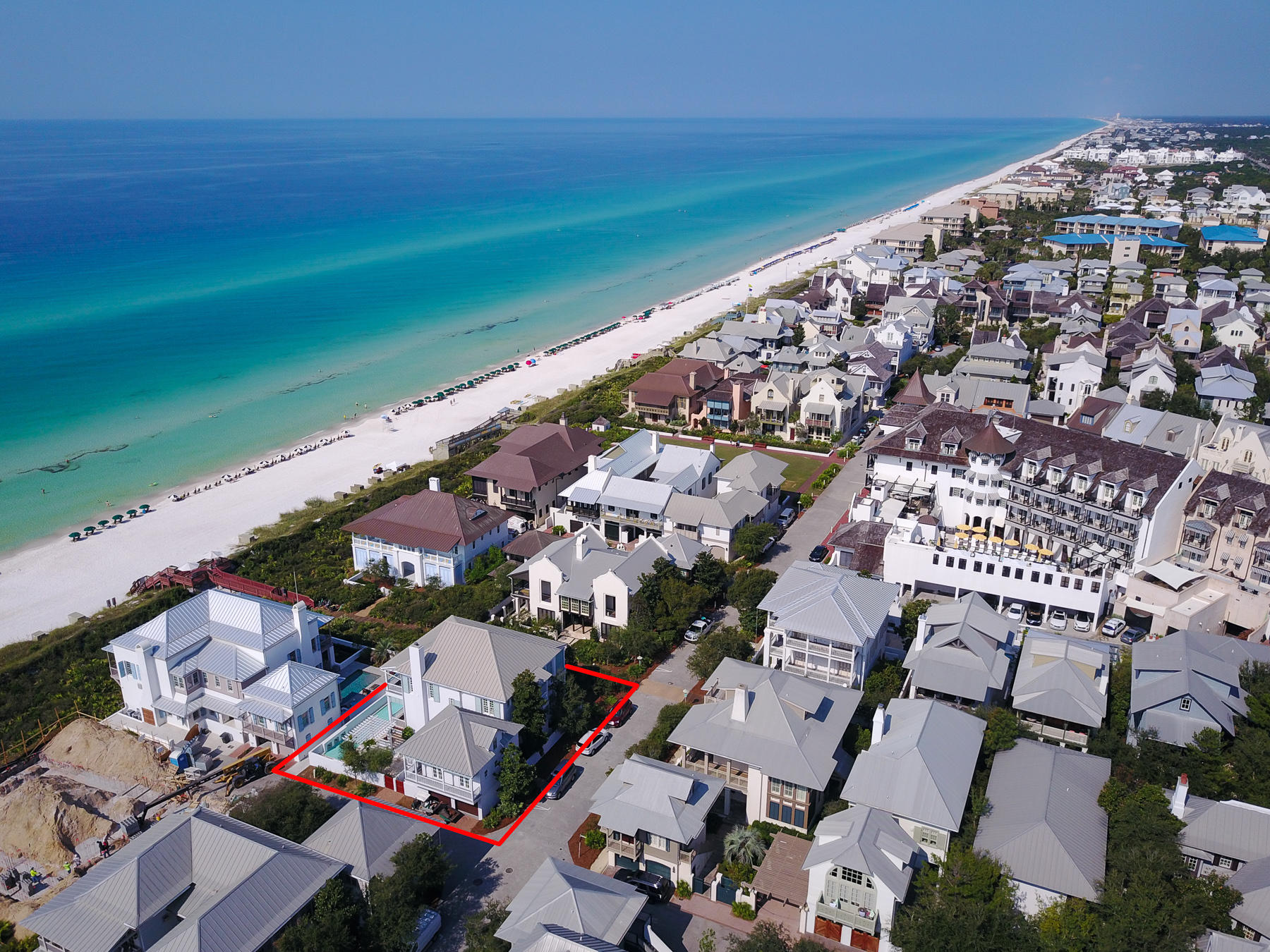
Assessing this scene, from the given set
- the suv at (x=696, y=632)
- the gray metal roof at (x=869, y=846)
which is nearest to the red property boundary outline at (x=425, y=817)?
the suv at (x=696, y=632)

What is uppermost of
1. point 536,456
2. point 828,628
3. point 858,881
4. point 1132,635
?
point 536,456

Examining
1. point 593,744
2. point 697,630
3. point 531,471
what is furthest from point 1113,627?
point 531,471

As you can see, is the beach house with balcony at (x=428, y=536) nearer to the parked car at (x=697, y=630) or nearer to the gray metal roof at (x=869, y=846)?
the parked car at (x=697, y=630)

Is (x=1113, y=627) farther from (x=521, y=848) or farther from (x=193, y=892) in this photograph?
(x=193, y=892)

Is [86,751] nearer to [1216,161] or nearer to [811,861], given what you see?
[811,861]

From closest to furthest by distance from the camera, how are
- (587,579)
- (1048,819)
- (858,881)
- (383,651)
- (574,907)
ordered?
(574,907) < (858,881) < (1048,819) < (383,651) < (587,579)

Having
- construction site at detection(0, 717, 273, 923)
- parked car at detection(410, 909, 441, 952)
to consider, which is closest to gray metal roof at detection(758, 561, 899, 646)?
parked car at detection(410, 909, 441, 952)

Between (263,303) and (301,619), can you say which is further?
(263,303)
